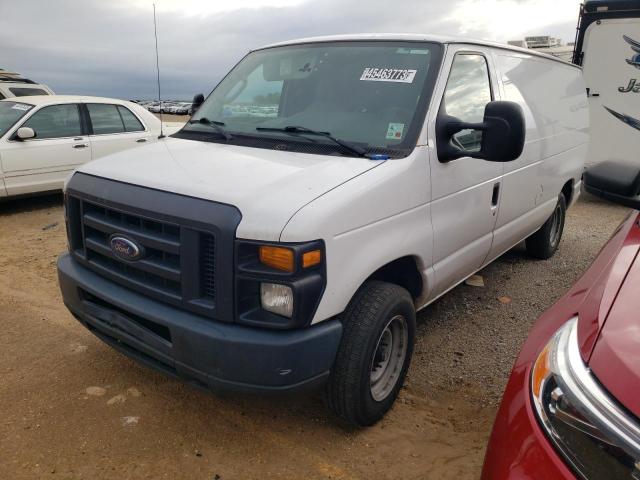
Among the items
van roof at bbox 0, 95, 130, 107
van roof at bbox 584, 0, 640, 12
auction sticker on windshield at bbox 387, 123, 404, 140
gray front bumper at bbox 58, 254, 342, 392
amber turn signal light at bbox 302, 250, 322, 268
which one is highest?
van roof at bbox 584, 0, 640, 12

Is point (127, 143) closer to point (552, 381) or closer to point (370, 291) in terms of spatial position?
point (370, 291)

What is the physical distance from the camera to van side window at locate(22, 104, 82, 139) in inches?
306

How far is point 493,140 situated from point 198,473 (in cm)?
236

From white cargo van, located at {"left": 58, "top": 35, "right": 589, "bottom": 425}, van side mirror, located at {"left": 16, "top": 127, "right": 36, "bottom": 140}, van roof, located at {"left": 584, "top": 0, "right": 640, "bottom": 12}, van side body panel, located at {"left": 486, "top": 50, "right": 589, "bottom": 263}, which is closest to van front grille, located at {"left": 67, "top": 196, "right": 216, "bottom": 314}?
white cargo van, located at {"left": 58, "top": 35, "right": 589, "bottom": 425}

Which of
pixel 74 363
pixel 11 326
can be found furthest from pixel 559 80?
pixel 11 326

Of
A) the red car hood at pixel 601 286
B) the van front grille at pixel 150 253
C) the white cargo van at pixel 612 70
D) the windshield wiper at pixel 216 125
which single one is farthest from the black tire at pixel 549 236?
the van front grille at pixel 150 253

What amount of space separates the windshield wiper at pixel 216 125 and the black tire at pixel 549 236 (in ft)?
12.8

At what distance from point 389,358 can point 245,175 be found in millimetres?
1390

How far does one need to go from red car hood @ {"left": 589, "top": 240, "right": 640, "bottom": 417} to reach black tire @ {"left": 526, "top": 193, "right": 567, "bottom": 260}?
4445 millimetres

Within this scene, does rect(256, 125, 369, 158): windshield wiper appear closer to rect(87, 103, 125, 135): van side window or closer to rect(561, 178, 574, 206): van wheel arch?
rect(561, 178, 574, 206): van wheel arch

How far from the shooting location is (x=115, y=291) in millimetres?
2805

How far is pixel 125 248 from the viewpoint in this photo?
8.80 feet

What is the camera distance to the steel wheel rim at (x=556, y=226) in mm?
6074

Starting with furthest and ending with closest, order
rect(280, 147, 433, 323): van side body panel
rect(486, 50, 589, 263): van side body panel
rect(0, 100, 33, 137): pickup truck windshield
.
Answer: rect(0, 100, 33, 137): pickup truck windshield, rect(486, 50, 589, 263): van side body panel, rect(280, 147, 433, 323): van side body panel
